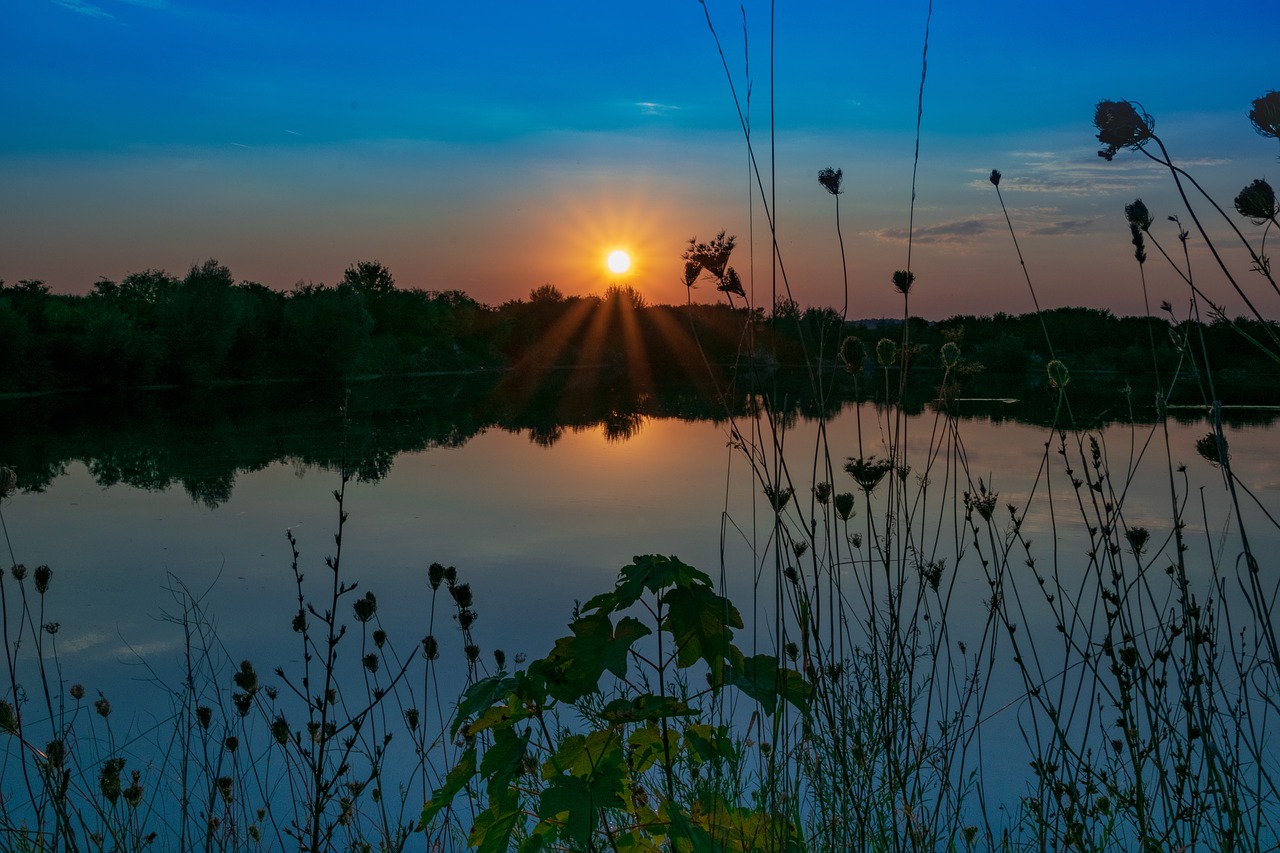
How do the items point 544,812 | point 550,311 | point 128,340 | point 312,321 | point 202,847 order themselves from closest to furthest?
point 544,812, point 202,847, point 128,340, point 312,321, point 550,311

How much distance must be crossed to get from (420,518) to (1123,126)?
6.05 metres

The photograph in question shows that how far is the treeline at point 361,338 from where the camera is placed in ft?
54.8

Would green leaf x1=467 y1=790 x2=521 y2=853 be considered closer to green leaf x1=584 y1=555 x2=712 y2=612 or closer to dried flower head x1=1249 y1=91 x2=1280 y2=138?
green leaf x1=584 y1=555 x2=712 y2=612

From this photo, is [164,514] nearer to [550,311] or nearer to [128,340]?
[128,340]

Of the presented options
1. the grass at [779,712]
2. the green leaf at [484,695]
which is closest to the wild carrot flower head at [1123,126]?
the grass at [779,712]

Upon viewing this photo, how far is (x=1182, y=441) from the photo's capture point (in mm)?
8859

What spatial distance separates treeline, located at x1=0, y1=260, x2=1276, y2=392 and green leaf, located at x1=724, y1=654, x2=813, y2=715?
2806 millimetres

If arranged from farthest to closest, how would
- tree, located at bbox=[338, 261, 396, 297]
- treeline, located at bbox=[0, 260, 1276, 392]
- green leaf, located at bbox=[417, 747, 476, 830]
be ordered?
1. tree, located at bbox=[338, 261, 396, 297]
2. treeline, located at bbox=[0, 260, 1276, 392]
3. green leaf, located at bbox=[417, 747, 476, 830]

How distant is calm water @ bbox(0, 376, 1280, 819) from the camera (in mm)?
4184

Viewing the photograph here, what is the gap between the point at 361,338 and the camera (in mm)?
26766

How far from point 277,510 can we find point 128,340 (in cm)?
1458

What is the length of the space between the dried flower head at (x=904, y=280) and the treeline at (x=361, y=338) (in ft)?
6.70

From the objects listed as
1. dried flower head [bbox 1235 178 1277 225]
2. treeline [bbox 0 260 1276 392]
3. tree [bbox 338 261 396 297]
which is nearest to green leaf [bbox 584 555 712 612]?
dried flower head [bbox 1235 178 1277 225]

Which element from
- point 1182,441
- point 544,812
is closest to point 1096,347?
point 1182,441
